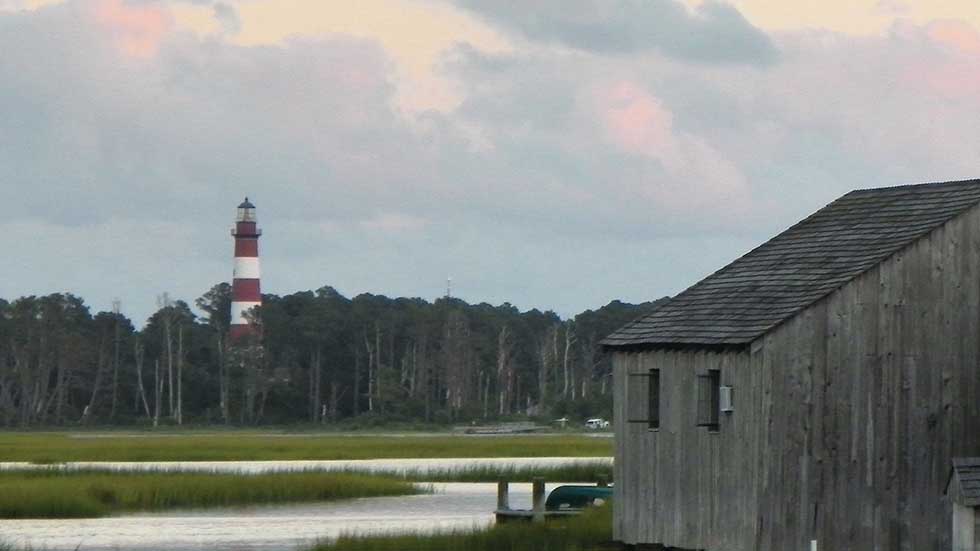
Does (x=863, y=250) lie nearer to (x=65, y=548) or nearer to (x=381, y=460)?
(x=65, y=548)

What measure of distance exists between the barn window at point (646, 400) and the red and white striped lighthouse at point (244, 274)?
110m

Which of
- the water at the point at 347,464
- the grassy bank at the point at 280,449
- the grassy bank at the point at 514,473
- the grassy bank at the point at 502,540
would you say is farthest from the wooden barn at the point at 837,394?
the grassy bank at the point at 280,449

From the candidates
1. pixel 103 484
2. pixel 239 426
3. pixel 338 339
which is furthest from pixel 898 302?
pixel 338 339

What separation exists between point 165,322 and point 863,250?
123m

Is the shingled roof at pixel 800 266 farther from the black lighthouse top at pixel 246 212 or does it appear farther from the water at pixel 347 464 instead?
the black lighthouse top at pixel 246 212

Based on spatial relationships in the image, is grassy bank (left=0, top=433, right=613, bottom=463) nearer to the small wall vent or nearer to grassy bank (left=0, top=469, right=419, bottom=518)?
grassy bank (left=0, top=469, right=419, bottom=518)

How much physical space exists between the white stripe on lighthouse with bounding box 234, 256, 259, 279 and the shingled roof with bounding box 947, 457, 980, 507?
119m

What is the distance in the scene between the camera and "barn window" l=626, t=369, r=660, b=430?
32156 millimetres

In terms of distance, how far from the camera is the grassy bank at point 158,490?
47.4 metres

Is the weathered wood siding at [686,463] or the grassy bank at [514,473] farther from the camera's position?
the grassy bank at [514,473]

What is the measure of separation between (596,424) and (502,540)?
3837 inches

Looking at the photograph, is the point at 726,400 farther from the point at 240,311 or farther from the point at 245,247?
the point at 245,247

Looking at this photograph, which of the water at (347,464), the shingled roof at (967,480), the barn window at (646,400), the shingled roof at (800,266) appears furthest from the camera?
the water at (347,464)

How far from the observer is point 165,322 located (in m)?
150
